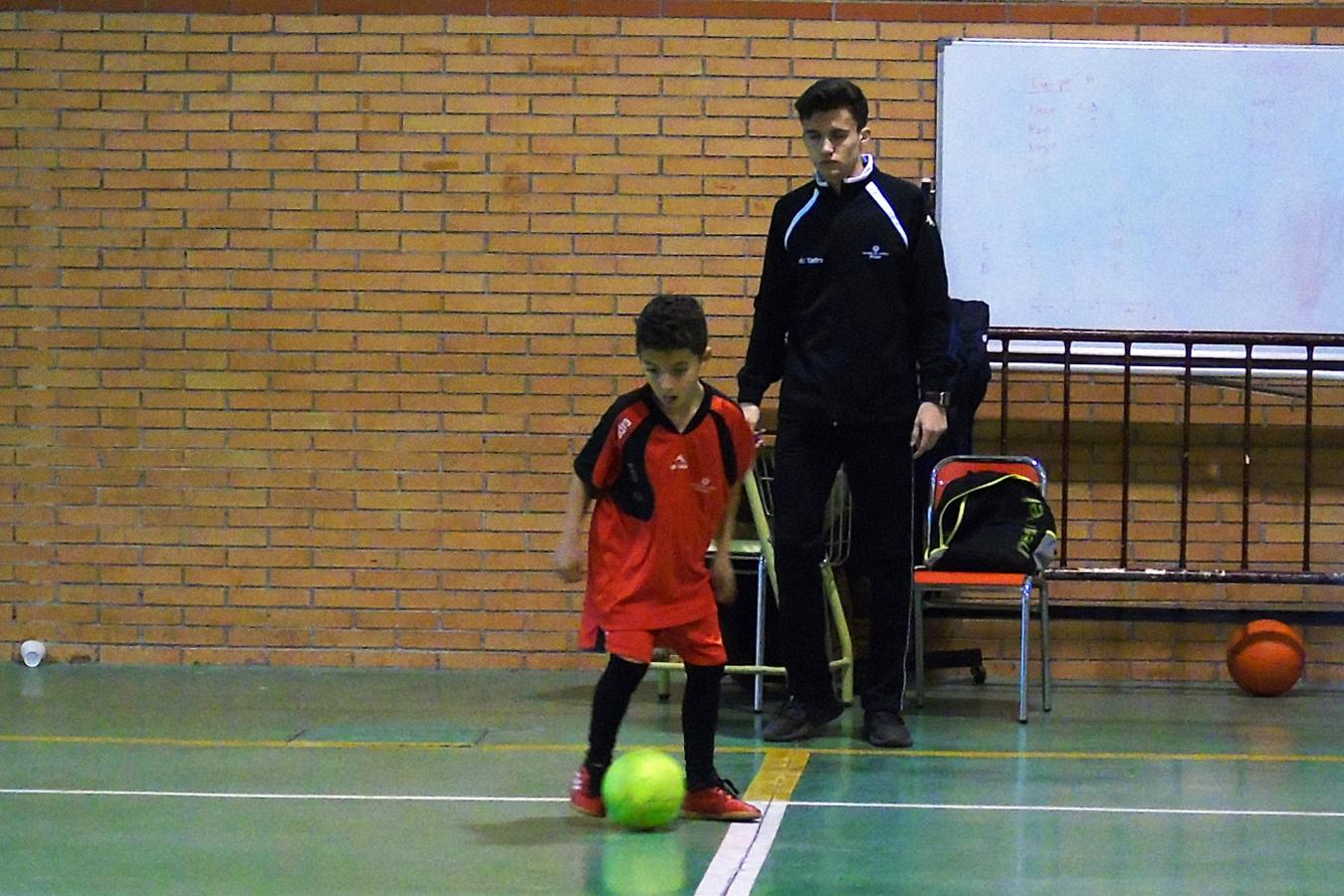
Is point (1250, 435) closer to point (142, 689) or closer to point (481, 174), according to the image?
point (481, 174)

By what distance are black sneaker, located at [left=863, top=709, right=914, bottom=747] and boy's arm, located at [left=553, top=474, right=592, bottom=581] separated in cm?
159

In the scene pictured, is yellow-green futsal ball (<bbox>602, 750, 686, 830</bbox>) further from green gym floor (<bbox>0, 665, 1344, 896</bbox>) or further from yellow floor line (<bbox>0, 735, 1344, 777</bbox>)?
yellow floor line (<bbox>0, 735, 1344, 777</bbox>)

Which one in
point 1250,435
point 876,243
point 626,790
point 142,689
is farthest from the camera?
point 1250,435

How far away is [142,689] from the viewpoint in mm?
6949

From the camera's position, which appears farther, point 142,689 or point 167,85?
point 167,85

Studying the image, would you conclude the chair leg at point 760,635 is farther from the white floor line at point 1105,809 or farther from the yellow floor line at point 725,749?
the white floor line at point 1105,809

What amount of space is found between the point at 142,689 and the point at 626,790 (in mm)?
3170

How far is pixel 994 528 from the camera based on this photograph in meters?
6.55

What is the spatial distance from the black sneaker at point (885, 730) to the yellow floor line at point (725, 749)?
0.05 m

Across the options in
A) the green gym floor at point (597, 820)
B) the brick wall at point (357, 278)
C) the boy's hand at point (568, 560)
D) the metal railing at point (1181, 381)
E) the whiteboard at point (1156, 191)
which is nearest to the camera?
the green gym floor at point (597, 820)

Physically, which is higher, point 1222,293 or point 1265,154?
point 1265,154

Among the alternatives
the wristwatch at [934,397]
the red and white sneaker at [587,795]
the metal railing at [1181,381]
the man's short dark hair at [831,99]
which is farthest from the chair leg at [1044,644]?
the red and white sneaker at [587,795]

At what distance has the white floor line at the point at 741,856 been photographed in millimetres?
3893

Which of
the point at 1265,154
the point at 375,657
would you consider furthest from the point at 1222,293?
the point at 375,657
